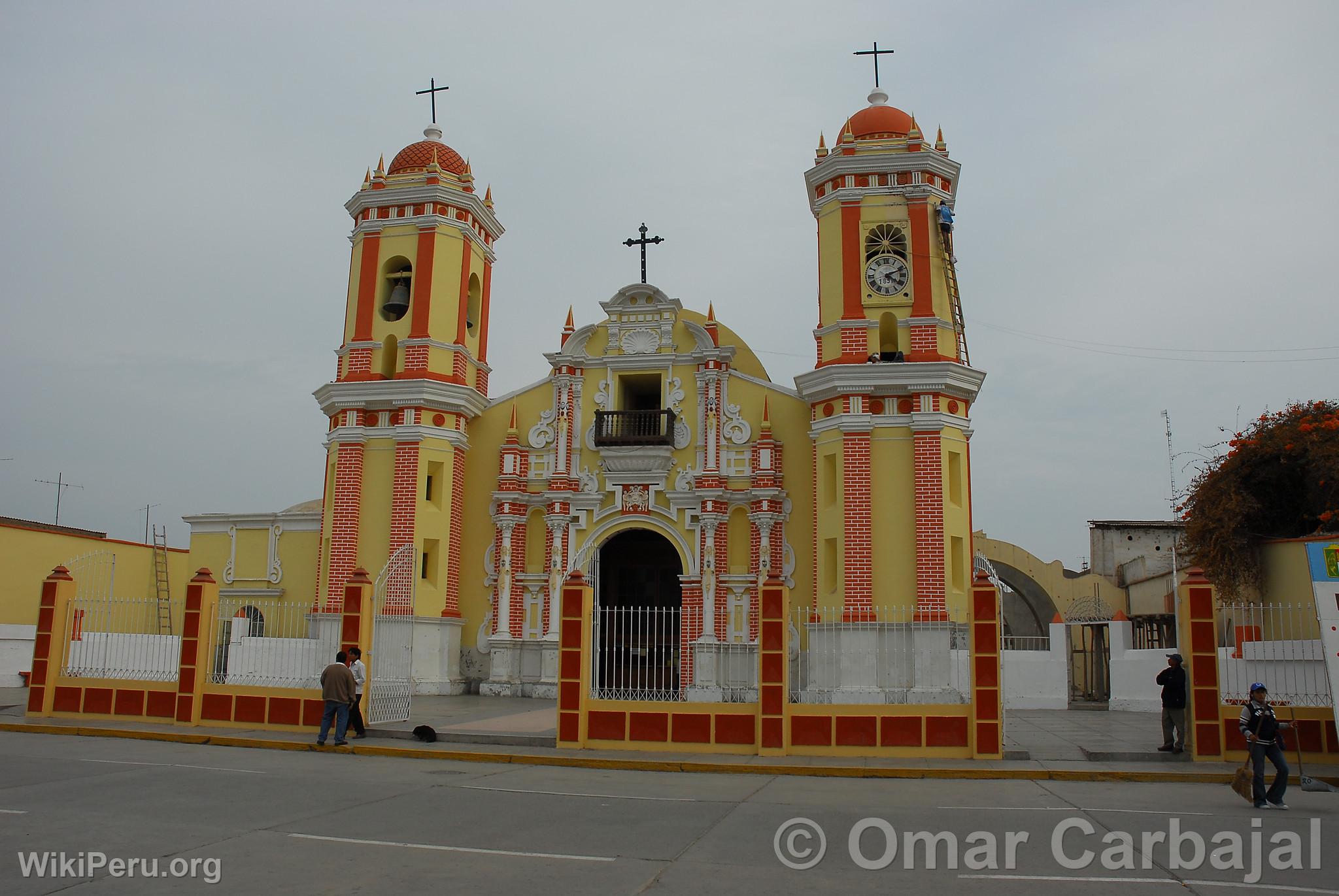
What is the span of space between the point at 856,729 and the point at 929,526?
6.39 metres

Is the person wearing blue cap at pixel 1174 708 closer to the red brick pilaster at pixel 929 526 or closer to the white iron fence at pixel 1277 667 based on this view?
the white iron fence at pixel 1277 667

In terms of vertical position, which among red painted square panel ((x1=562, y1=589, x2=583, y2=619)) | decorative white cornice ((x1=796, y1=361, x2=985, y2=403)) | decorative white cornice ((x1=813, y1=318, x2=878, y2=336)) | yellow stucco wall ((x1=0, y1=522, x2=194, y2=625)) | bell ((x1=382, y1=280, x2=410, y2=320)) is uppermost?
A: bell ((x1=382, y1=280, x2=410, y2=320))

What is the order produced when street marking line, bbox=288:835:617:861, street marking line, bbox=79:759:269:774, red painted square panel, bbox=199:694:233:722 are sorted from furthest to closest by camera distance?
1. red painted square panel, bbox=199:694:233:722
2. street marking line, bbox=79:759:269:774
3. street marking line, bbox=288:835:617:861

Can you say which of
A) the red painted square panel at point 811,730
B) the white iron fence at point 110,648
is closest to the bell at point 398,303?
the white iron fence at point 110,648

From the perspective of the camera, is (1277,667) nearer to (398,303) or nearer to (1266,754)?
(1266,754)

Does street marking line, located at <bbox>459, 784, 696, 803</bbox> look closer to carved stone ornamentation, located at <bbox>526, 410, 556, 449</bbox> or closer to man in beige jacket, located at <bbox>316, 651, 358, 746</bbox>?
man in beige jacket, located at <bbox>316, 651, 358, 746</bbox>

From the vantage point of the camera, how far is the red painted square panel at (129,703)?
16.3 m

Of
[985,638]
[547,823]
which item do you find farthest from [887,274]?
[547,823]

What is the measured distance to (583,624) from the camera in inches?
579

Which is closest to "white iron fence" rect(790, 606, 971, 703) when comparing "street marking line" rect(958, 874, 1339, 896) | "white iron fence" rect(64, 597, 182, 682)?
"white iron fence" rect(64, 597, 182, 682)

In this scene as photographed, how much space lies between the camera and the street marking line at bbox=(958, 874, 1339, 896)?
263 inches

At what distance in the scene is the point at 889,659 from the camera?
1895 centimetres

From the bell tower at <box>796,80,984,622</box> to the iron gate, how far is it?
25.8ft

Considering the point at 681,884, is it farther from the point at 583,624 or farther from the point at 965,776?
the point at 583,624
